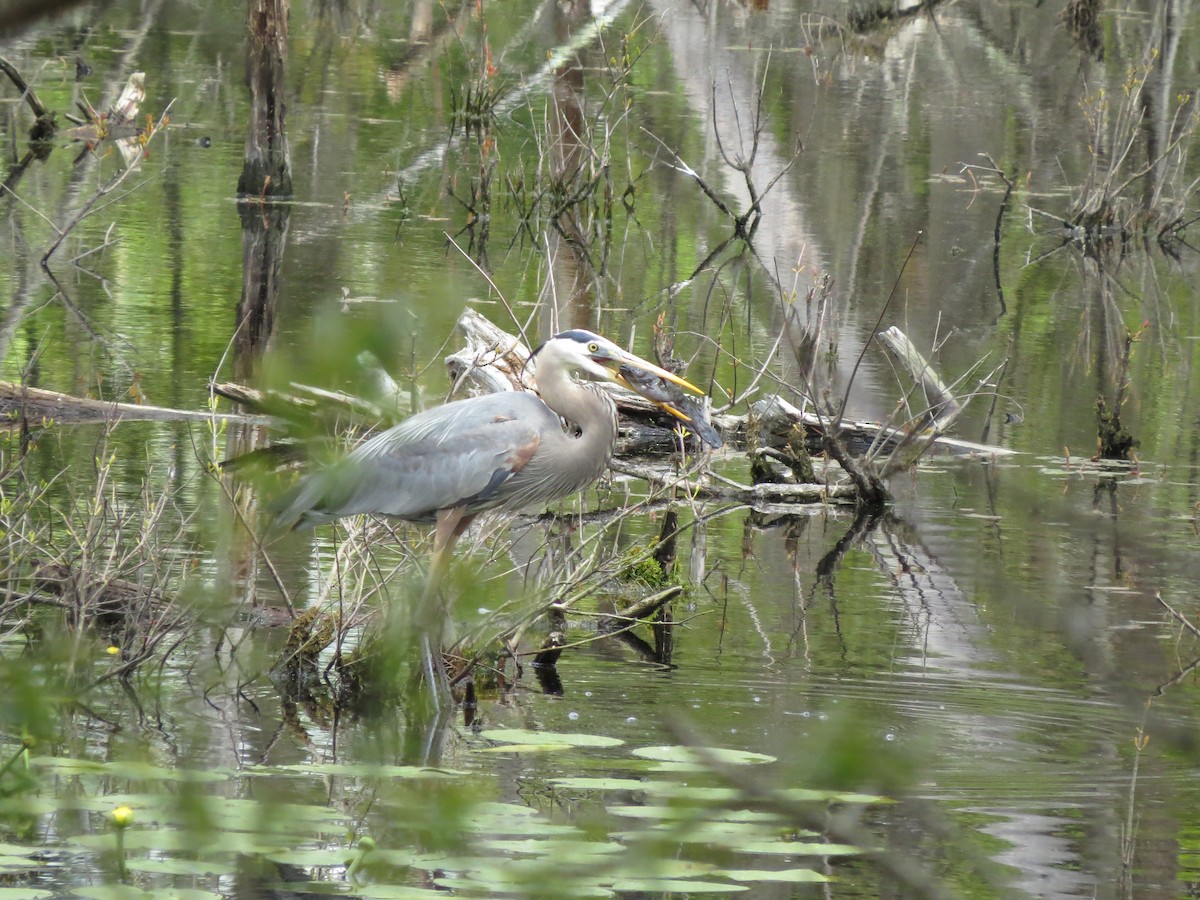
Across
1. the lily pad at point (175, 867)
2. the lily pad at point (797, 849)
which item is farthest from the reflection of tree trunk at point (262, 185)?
the lily pad at point (175, 867)

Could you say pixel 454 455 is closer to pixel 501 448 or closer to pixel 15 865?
pixel 501 448

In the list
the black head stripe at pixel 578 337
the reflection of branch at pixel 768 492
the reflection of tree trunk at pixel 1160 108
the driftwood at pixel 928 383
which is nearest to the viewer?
the black head stripe at pixel 578 337

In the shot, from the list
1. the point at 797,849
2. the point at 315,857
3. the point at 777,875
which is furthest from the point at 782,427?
the point at 315,857

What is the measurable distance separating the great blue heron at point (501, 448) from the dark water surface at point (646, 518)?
10.7 inches

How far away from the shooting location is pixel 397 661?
1.95 metres

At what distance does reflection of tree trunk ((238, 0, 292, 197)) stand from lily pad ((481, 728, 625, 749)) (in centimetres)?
1116

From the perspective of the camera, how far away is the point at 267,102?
16547 mm

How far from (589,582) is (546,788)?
6.23 ft

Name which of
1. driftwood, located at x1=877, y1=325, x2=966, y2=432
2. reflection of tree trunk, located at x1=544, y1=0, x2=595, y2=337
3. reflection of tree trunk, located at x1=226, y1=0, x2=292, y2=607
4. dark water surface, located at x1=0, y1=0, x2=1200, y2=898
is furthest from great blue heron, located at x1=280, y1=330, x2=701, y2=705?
reflection of tree trunk, located at x1=226, y1=0, x2=292, y2=607

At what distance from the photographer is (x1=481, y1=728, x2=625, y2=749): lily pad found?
5607 mm

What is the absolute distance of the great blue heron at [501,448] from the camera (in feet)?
19.8

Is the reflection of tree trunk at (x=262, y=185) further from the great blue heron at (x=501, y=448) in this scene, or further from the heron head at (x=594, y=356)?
the heron head at (x=594, y=356)

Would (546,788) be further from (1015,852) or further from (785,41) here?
(785,41)

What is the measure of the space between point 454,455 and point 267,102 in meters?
11.0
